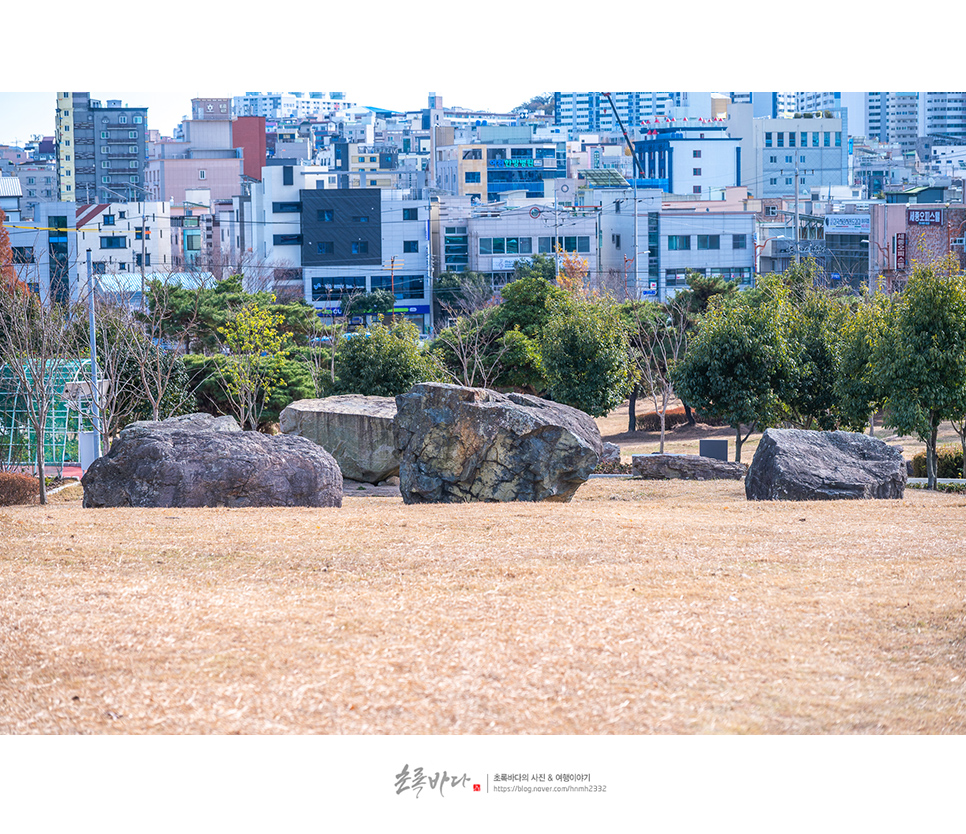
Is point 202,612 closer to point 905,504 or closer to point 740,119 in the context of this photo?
point 905,504

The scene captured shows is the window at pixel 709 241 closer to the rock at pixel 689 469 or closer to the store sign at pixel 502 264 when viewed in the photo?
the store sign at pixel 502 264

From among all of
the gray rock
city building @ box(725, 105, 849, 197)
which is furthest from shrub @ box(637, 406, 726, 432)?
city building @ box(725, 105, 849, 197)

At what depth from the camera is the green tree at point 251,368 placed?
24.8m

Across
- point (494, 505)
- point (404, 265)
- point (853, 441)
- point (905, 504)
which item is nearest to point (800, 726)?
point (494, 505)

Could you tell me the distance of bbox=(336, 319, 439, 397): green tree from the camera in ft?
76.6

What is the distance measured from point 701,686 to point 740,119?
110 meters

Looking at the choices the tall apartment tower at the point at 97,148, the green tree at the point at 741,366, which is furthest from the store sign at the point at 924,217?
the tall apartment tower at the point at 97,148

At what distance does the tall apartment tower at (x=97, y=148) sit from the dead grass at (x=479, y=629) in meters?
109

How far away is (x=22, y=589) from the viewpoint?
24.1 feet

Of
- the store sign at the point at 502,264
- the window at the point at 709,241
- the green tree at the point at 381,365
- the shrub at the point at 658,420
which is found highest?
the window at the point at 709,241

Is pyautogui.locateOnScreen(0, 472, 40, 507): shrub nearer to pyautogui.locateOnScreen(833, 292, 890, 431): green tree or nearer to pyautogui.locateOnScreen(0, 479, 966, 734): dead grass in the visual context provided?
pyautogui.locateOnScreen(0, 479, 966, 734): dead grass

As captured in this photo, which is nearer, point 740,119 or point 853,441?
point 853,441

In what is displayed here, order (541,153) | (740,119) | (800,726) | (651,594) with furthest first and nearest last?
1. (740,119)
2. (541,153)
3. (651,594)
4. (800,726)

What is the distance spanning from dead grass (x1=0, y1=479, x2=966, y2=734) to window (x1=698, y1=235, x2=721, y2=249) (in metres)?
58.8
